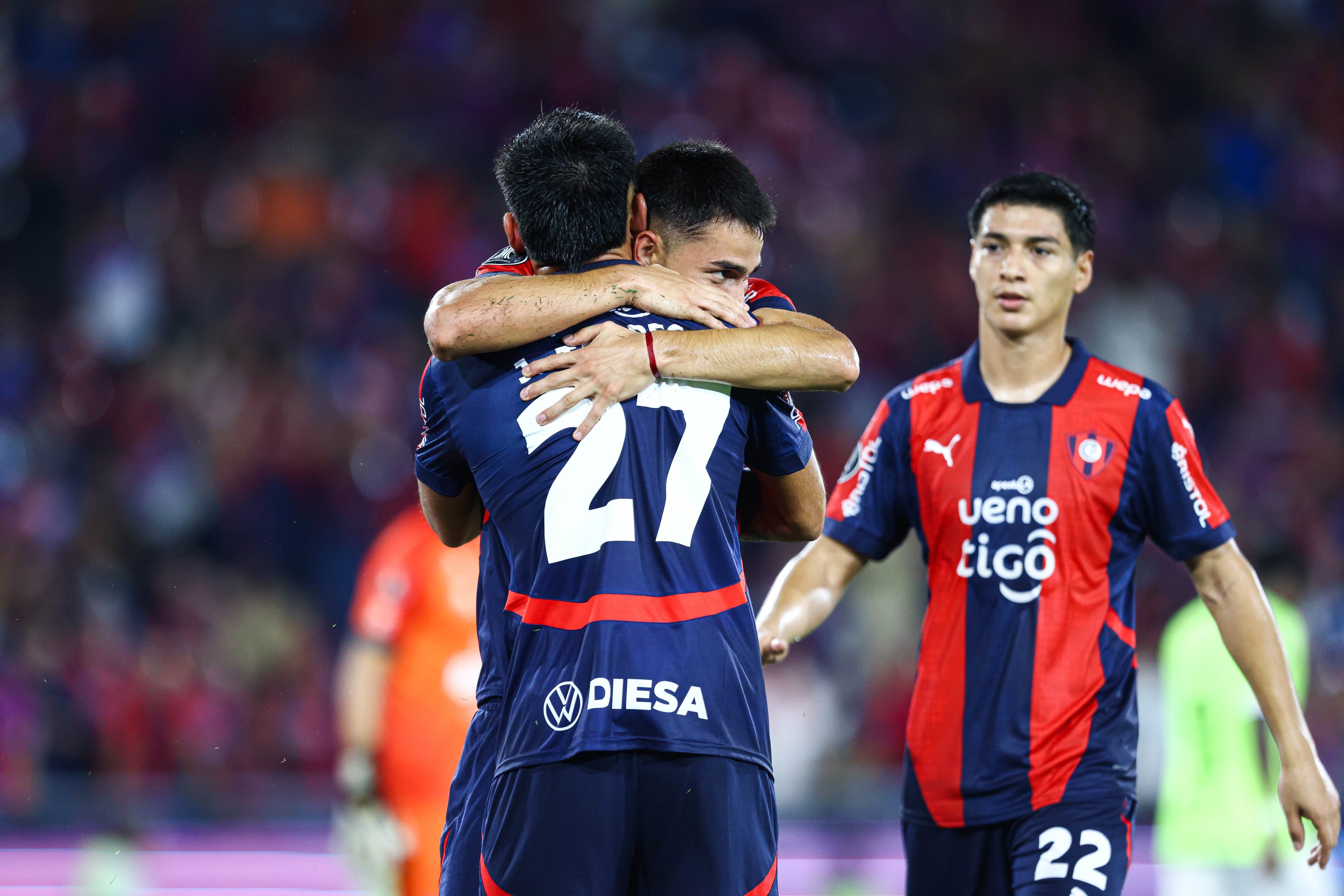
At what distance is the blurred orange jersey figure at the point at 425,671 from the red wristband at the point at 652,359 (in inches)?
107

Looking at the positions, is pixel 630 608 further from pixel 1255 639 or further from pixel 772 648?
pixel 1255 639

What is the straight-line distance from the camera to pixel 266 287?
1125 cm

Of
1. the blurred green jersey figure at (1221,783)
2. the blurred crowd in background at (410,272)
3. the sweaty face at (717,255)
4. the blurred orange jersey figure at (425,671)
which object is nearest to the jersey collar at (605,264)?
the sweaty face at (717,255)

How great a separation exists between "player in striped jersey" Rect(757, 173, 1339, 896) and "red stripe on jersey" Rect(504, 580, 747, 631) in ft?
3.69

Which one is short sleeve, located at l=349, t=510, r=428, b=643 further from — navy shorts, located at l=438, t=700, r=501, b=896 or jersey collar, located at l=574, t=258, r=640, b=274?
jersey collar, located at l=574, t=258, r=640, b=274

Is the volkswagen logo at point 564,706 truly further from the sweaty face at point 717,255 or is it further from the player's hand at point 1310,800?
the player's hand at point 1310,800

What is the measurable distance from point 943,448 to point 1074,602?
569 mm

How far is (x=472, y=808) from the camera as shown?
2846 mm

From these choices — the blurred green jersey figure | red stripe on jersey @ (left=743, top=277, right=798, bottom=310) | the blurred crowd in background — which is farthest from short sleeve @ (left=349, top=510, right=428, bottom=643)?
the blurred crowd in background

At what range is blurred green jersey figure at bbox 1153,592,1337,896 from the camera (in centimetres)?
634

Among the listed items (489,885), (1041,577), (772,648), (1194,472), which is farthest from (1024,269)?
(489,885)

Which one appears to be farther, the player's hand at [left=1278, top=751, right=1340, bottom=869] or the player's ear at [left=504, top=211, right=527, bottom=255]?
the player's hand at [left=1278, top=751, right=1340, bottom=869]

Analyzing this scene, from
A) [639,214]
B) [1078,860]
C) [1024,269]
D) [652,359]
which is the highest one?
[1024,269]

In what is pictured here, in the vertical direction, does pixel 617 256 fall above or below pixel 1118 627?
above
